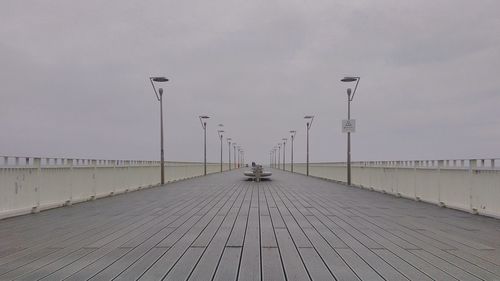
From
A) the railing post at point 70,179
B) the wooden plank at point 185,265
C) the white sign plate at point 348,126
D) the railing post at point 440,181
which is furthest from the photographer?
the white sign plate at point 348,126

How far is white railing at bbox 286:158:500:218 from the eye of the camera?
367 inches

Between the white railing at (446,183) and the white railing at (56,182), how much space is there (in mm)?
10533

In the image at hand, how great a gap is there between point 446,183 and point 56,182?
10.6 metres

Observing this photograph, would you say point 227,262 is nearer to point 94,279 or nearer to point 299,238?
point 94,279

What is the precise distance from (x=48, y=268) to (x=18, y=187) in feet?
17.7

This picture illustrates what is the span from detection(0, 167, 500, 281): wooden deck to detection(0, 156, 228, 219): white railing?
1.31ft

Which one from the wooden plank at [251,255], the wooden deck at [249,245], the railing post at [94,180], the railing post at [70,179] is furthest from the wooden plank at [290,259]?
the railing post at [94,180]

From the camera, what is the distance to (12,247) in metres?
6.09

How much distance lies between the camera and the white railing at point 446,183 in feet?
30.6

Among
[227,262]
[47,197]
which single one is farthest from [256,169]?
[227,262]

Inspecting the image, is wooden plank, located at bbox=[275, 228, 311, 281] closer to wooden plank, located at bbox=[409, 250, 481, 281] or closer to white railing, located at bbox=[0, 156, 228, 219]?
wooden plank, located at bbox=[409, 250, 481, 281]

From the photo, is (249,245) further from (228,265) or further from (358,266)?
(358,266)

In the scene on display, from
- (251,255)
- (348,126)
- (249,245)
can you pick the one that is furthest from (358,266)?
(348,126)

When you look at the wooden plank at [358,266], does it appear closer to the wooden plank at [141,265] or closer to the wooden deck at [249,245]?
the wooden deck at [249,245]
